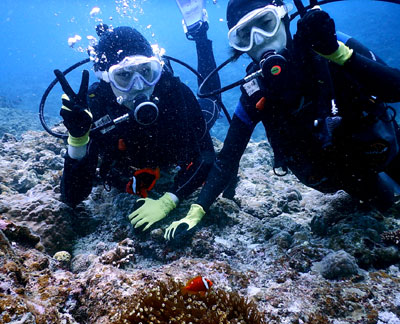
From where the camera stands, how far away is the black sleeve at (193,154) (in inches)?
153

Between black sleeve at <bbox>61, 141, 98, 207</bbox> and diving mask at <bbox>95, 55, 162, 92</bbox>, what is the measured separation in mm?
1039

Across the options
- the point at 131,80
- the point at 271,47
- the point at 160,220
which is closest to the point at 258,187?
the point at 160,220

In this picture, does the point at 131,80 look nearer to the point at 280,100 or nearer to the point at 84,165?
the point at 84,165

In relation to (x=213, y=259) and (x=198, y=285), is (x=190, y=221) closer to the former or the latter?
(x=213, y=259)

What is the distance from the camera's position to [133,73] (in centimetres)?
360

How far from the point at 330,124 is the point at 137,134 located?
2.68m

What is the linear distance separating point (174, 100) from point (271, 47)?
1701mm

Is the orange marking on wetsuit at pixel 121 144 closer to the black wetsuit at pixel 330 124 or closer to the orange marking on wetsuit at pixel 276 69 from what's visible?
the black wetsuit at pixel 330 124

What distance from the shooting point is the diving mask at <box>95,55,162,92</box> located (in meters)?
3.56

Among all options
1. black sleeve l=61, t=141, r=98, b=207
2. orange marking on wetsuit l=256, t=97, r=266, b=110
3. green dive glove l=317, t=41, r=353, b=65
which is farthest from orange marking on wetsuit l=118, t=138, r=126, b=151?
green dive glove l=317, t=41, r=353, b=65

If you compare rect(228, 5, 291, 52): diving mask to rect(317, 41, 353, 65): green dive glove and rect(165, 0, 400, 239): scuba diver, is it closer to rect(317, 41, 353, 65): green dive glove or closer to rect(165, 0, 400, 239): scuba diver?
rect(165, 0, 400, 239): scuba diver

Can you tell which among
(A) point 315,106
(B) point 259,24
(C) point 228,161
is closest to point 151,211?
(C) point 228,161

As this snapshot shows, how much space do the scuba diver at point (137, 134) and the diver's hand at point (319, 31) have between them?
2008 millimetres

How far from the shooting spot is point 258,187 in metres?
5.33
